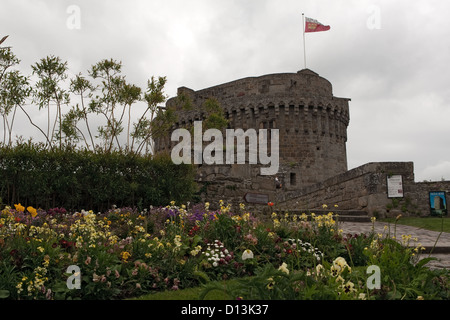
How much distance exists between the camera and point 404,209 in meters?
13.8

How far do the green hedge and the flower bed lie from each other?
3174 mm

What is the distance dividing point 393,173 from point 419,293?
11810mm

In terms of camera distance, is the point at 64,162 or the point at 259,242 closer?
the point at 259,242

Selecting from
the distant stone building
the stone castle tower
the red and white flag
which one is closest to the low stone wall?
the distant stone building

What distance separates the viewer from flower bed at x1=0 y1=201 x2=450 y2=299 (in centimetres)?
307

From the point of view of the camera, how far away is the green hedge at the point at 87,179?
973 centimetres

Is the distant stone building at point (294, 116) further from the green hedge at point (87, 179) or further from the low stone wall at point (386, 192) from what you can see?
the green hedge at point (87, 179)

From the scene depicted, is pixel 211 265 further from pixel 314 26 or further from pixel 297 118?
pixel 314 26

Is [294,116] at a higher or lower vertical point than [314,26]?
lower

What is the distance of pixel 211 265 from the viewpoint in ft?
17.9

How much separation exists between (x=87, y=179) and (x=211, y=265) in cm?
608

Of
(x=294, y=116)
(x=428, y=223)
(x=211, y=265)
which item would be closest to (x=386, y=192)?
(x=428, y=223)
